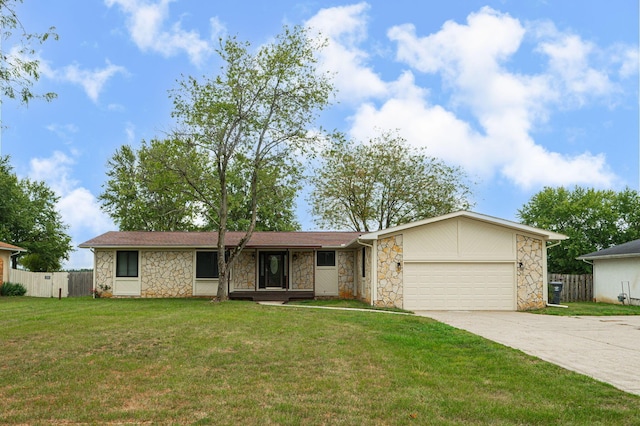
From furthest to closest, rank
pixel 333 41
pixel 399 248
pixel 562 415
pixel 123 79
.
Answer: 1. pixel 333 41
2. pixel 399 248
3. pixel 123 79
4. pixel 562 415

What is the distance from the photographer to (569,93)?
16.6 meters

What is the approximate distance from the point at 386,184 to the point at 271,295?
16.3 meters

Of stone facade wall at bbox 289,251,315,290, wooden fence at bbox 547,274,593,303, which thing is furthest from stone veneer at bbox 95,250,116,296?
wooden fence at bbox 547,274,593,303

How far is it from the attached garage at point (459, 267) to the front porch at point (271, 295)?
481 centimetres

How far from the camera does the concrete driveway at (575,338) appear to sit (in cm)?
735

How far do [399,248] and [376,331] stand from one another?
695 centimetres

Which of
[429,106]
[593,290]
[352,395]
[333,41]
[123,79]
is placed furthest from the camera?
[593,290]

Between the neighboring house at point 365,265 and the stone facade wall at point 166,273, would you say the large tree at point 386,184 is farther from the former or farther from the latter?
the stone facade wall at point 166,273

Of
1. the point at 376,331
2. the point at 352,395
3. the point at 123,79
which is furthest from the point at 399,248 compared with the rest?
the point at 352,395

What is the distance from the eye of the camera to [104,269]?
22594mm

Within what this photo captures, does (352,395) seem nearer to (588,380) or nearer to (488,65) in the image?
(588,380)

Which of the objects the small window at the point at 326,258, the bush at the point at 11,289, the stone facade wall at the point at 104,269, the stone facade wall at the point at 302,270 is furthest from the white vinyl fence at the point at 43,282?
the small window at the point at 326,258

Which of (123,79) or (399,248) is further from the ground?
(123,79)

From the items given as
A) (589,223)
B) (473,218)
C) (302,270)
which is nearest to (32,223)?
(302,270)
